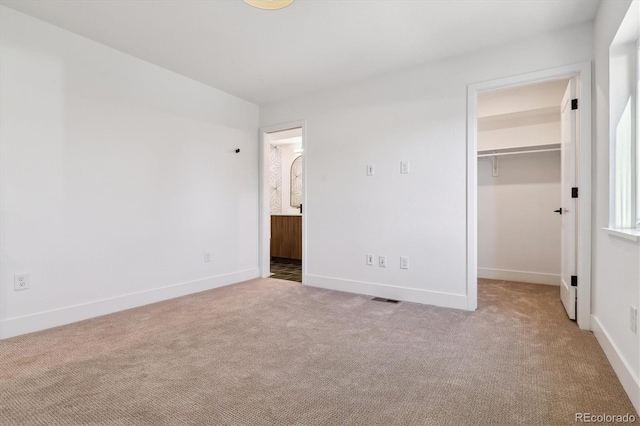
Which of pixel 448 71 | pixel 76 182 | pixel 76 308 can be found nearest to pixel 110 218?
pixel 76 182

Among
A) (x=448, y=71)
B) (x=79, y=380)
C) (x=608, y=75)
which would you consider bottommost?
(x=79, y=380)

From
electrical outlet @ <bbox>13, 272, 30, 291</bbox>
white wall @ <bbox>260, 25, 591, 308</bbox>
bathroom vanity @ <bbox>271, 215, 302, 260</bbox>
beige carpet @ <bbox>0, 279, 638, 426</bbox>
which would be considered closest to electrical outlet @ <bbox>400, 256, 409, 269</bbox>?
white wall @ <bbox>260, 25, 591, 308</bbox>

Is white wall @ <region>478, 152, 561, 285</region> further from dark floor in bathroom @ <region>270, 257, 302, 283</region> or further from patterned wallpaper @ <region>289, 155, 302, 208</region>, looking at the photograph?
patterned wallpaper @ <region>289, 155, 302, 208</region>

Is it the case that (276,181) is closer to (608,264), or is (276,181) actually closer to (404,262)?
(404,262)

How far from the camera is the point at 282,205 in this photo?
22.7 ft

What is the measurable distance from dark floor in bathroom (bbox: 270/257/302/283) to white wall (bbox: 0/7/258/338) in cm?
80

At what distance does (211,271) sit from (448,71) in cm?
338

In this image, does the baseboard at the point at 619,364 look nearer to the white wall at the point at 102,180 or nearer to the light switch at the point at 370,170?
the light switch at the point at 370,170

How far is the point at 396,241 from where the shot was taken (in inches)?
134

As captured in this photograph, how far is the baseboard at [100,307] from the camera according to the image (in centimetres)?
239

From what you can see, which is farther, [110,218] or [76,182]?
[110,218]

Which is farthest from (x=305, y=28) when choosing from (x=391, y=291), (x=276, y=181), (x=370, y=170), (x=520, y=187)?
(x=276, y=181)

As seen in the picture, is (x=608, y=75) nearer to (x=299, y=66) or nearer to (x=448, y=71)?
(x=448, y=71)

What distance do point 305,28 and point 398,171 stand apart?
1.62 meters
